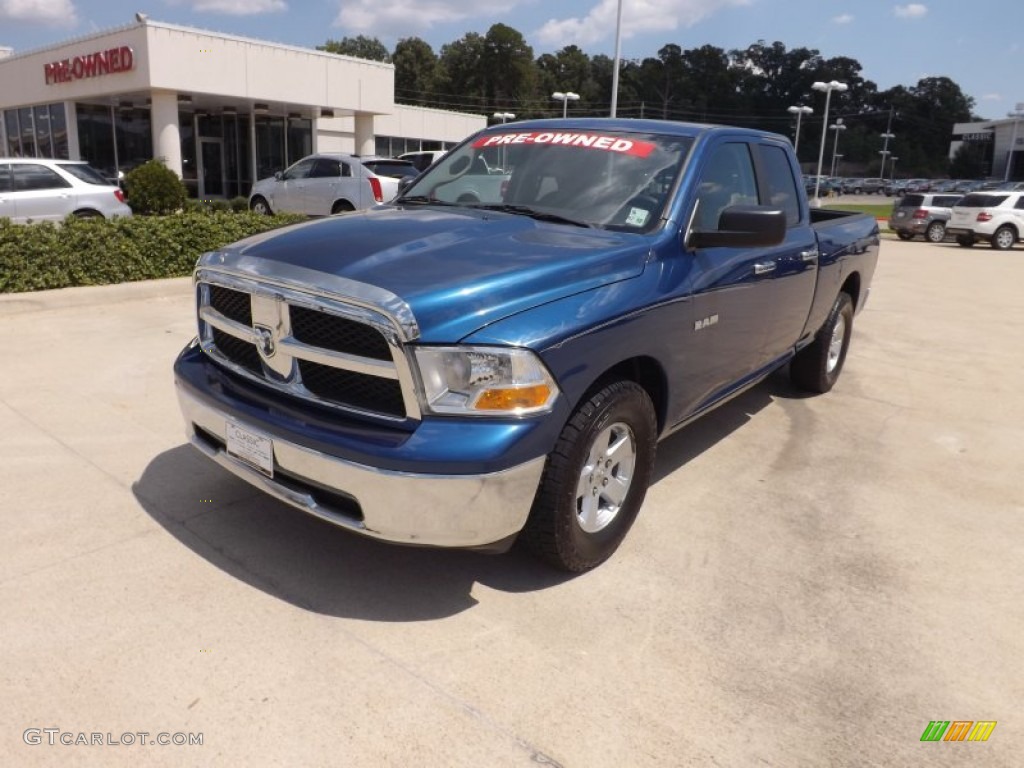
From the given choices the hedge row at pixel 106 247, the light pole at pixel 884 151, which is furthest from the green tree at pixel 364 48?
the hedge row at pixel 106 247

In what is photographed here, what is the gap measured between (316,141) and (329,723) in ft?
102

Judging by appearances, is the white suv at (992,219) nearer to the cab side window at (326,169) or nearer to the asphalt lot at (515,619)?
the cab side window at (326,169)

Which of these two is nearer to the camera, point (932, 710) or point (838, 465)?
point (932, 710)

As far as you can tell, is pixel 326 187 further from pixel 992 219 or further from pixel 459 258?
pixel 992 219

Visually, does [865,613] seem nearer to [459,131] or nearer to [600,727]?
[600,727]

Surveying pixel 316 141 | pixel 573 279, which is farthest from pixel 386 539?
pixel 316 141

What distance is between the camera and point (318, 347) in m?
3.00

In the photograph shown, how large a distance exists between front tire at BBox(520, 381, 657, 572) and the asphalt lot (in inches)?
7.5

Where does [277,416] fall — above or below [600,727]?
above

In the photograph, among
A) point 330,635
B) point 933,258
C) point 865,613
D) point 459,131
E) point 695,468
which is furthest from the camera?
point 459,131

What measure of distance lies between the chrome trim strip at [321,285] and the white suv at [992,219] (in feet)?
81.0

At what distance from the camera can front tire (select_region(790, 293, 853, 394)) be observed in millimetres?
6238

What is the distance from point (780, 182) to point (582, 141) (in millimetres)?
1675

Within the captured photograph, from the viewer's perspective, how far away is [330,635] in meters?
2.96
